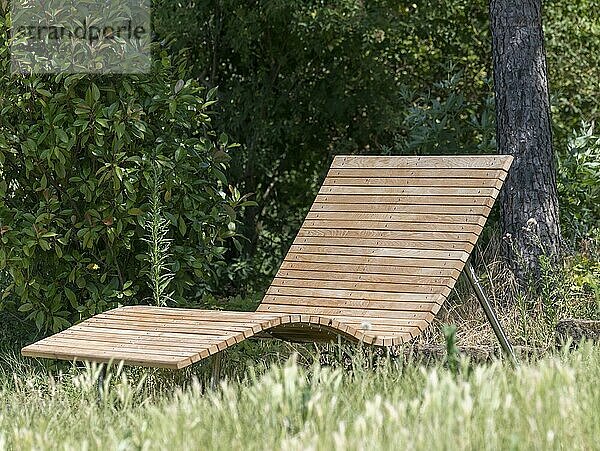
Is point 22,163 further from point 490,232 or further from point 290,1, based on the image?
point 490,232

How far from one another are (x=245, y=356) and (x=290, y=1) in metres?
2.83

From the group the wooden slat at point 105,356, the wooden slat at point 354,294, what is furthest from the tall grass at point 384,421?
the wooden slat at point 354,294

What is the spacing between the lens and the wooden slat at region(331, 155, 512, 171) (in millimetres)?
5043

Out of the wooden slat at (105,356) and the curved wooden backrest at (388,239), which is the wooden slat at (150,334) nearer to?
the wooden slat at (105,356)

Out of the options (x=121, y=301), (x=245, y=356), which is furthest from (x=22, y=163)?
(x=245, y=356)

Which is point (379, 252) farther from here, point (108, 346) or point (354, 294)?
point (108, 346)

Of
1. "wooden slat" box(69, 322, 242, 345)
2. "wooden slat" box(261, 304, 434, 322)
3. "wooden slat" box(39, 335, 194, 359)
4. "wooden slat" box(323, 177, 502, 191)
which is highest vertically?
"wooden slat" box(323, 177, 502, 191)

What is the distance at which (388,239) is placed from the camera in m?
5.07

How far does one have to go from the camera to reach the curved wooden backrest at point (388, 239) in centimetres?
476

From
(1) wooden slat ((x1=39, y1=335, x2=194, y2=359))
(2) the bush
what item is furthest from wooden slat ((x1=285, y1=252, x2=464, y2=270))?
(1) wooden slat ((x1=39, y1=335, x2=194, y2=359))

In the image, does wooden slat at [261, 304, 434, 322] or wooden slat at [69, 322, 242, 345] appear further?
wooden slat at [261, 304, 434, 322]

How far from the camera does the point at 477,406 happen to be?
9.31 ft

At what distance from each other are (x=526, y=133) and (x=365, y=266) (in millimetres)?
1690

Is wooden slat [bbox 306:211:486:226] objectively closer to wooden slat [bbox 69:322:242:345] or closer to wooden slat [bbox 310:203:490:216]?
wooden slat [bbox 310:203:490:216]
